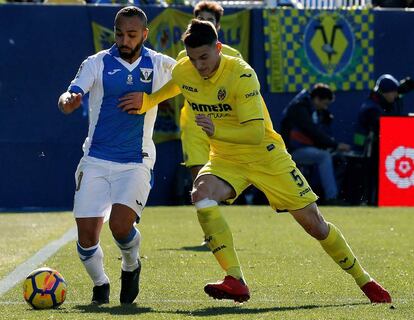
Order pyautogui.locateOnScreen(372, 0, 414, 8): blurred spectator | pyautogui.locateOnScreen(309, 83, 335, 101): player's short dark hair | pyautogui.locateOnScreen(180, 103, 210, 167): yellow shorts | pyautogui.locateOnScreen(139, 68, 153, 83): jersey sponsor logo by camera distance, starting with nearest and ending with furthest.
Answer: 1. pyautogui.locateOnScreen(139, 68, 153, 83): jersey sponsor logo
2. pyautogui.locateOnScreen(180, 103, 210, 167): yellow shorts
3. pyautogui.locateOnScreen(309, 83, 335, 101): player's short dark hair
4. pyautogui.locateOnScreen(372, 0, 414, 8): blurred spectator

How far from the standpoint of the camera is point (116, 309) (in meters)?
7.50

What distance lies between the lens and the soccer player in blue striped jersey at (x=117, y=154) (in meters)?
7.83

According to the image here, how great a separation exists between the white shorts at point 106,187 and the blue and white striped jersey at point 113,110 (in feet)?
0.21

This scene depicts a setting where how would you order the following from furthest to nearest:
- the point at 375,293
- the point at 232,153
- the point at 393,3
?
the point at 393,3, the point at 232,153, the point at 375,293

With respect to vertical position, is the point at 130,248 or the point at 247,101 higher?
the point at 247,101

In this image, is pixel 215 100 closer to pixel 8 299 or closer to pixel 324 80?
pixel 8 299

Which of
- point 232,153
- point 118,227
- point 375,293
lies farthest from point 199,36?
point 375,293

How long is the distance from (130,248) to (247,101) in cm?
133

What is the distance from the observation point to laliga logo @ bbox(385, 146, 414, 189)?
1766 cm

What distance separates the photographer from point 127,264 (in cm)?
800

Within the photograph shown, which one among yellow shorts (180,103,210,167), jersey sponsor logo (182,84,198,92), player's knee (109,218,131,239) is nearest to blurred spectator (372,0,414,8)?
yellow shorts (180,103,210,167)

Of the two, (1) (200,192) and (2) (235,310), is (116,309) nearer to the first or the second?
(2) (235,310)

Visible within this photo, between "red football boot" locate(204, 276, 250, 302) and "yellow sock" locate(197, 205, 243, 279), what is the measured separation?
0.19 metres

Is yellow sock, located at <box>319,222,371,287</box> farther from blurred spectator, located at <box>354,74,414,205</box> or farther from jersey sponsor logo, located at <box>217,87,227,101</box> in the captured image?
blurred spectator, located at <box>354,74,414,205</box>
